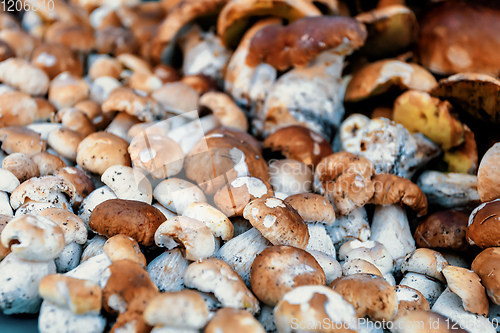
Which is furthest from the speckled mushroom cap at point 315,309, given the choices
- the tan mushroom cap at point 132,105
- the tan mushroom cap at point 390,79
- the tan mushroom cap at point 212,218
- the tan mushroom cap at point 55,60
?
the tan mushroom cap at point 55,60

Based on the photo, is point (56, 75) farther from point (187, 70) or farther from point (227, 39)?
point (227, 39)

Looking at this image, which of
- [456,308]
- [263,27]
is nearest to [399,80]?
[263,27]

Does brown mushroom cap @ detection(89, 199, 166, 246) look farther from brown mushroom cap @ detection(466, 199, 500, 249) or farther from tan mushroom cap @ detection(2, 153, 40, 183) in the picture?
brown mushroom cap @ detection(466, 199, 500, 249)

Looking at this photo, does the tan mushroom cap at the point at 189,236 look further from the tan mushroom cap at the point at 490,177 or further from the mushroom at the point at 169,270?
the tan mushroom cap at the point at 490,177

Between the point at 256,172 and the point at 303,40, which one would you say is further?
the point at 303,40

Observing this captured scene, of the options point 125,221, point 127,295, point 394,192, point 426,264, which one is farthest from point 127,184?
point 426,264

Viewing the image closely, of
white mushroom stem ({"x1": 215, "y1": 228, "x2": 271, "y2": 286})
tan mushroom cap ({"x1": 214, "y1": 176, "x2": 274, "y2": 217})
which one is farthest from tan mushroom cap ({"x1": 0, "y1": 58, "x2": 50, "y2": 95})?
white mushroom stem ({"x1": 215, "y1": 228, "x2": 271, "y2": 286})

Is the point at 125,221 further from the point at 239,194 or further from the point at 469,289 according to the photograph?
the point at 469,289
